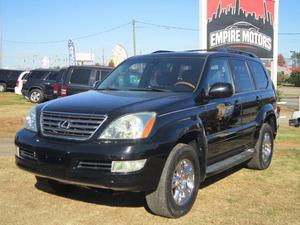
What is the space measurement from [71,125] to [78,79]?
12142mm

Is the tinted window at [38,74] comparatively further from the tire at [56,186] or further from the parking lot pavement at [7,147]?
the tire at [56,186]

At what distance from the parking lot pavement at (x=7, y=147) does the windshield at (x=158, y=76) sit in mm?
3300

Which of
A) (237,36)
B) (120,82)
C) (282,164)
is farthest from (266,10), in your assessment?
(120,82)

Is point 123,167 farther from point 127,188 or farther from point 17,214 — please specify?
point 17,214

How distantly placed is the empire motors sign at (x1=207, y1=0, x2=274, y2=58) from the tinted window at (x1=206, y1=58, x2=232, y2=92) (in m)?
16.1

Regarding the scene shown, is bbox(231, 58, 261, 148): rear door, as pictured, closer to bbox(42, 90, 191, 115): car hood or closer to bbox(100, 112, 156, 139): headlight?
→ bbox(42, 90, 191, 115): car hood

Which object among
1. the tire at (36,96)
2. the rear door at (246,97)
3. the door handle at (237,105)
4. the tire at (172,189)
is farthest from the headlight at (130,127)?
the tire at (36,96)

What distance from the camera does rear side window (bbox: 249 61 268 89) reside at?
7664 millimetres

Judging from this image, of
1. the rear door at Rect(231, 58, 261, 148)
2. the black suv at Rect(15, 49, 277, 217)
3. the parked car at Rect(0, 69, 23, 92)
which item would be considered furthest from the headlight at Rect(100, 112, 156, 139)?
the parked car at Rect(0, 69, 23, 92)

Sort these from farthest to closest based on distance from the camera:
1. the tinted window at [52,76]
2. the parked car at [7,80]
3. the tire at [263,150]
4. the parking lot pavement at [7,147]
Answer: the parked car at [7,80], the tinted window at [52,76], the parking lot pavement at [7,147], the tire at [263,150]

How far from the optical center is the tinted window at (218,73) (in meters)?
6.08

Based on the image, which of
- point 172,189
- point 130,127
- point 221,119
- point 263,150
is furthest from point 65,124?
point 263,150

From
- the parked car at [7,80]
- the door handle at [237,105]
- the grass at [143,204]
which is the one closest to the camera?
the grass at [143,204]

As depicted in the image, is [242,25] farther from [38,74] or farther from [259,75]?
[259,75]
